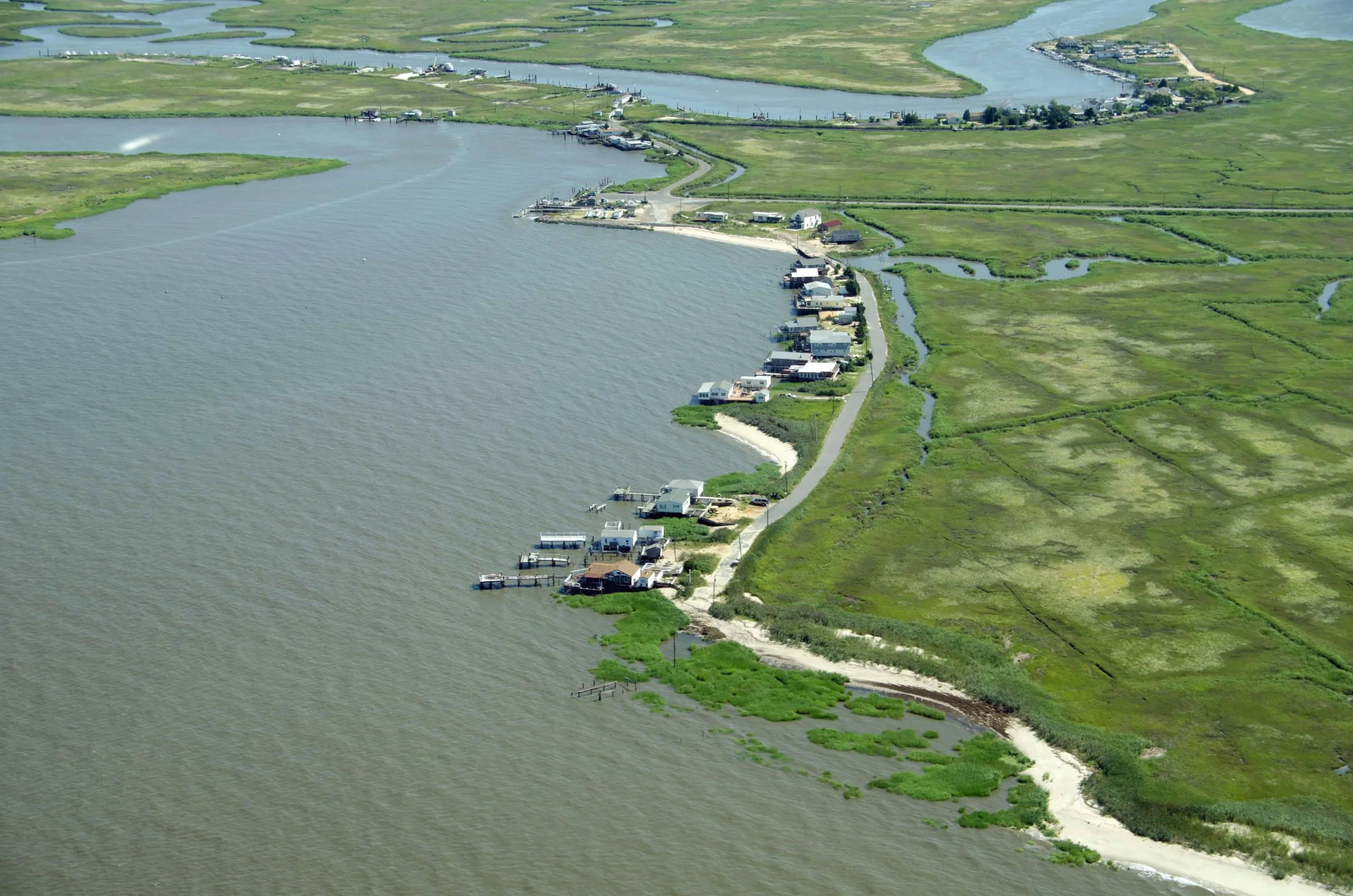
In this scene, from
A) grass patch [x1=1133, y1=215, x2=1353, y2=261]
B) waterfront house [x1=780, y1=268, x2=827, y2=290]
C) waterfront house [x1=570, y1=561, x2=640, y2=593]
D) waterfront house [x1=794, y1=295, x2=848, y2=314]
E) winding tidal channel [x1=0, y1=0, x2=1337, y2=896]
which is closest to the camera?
winding tidal channel [x1=0, y1=0, x2=1337, y2=896]

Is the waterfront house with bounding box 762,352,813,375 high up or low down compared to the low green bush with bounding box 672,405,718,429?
up

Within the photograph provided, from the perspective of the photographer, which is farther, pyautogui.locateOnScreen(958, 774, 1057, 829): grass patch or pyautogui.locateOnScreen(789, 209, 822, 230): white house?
pyautogui.locateOnScreen(789, 209, 822, 230): white house

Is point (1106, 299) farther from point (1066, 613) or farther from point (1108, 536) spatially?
point (1066, 613)

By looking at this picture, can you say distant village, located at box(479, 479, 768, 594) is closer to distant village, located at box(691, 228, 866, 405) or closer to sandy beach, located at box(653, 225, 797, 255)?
distant village, located at box(691, 228, 866, 405)

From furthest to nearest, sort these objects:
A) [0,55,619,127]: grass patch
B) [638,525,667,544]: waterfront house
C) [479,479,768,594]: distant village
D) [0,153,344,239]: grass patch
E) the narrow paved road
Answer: [0,55,619,127]: grass patch, [0,153,344,239]: grass patch, [638,525,667,544]: waterfront house, the narrow paved road, [479,479,768,594]: distant village

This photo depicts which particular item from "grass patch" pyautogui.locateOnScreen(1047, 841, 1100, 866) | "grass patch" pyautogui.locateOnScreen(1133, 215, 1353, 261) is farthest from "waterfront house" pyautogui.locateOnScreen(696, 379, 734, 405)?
"grass patch" pyautogui.locateOnScreen(1133, 215, 1353, 261)

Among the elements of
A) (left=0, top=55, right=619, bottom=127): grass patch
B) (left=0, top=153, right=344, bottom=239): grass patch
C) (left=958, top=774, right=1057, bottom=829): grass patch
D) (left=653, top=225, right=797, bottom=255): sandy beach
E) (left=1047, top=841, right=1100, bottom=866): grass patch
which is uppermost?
(left=0, top=55, right=619, bottom=127): grass patch

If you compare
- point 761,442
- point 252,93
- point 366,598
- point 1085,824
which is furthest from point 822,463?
point 252,93
